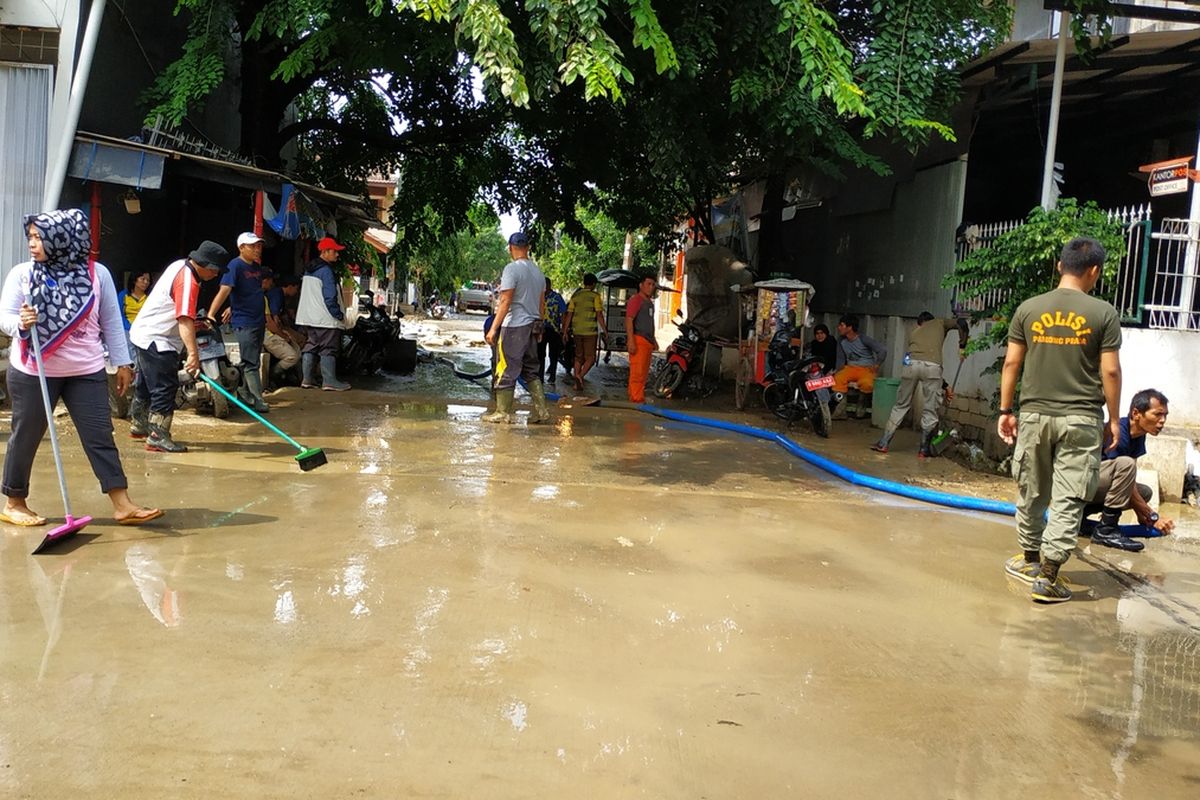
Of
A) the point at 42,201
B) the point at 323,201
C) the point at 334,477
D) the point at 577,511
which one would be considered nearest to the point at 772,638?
the point at 577,511

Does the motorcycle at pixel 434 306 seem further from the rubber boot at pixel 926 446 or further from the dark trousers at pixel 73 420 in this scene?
the dark trousers at pixel 73 420

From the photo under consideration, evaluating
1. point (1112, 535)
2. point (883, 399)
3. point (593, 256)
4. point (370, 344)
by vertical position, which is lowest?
point (1112, 535)

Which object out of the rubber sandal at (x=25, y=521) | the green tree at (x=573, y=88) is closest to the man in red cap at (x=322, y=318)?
the green tree at (x=573, y=88)

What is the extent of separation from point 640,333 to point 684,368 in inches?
53.8

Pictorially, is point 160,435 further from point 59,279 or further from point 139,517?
point 59,279

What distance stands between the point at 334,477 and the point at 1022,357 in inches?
177

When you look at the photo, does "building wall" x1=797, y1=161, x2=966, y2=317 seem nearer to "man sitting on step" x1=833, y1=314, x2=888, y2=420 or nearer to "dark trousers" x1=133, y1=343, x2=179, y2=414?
"man sitting on step" x1=833, y1=314, x2=888, y2=420

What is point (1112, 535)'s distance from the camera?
6293 millimetres

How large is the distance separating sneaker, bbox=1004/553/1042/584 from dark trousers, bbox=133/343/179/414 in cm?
598

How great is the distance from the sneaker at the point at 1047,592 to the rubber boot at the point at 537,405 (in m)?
5.68

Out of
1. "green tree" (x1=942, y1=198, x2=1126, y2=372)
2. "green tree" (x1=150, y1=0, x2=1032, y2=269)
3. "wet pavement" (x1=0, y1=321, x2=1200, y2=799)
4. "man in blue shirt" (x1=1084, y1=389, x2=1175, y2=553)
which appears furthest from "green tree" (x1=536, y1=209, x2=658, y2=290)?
"wet pavement" (x1=0, y1=321, x2=1200, y2=799)

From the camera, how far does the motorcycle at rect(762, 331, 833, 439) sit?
1048 cm

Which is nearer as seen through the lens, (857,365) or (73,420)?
(73,420)

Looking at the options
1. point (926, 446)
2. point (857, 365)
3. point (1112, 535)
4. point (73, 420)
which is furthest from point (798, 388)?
point (73, 420)
